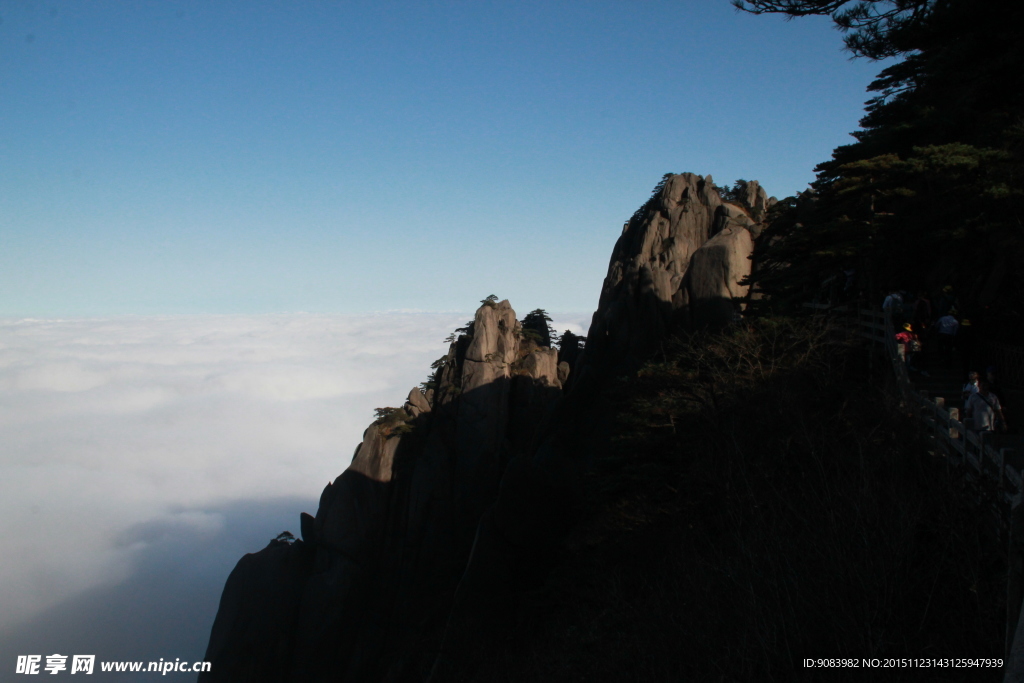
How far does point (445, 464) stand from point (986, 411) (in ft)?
98.4

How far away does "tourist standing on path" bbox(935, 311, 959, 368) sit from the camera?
15.9 m

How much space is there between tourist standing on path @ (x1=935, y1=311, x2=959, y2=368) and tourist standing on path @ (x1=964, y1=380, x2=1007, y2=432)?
561 centimetres

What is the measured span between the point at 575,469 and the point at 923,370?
14701 mm

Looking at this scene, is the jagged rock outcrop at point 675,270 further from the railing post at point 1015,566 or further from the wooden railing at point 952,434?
the railing post at point 1015,566

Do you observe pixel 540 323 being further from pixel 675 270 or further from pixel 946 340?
pixel 946 340

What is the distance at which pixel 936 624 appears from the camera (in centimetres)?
770

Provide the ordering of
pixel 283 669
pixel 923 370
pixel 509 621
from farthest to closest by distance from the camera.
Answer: pixel 283 669 < pixel 509 621 < pixel 923 370

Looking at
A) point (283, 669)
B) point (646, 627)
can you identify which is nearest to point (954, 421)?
point (646, 627)

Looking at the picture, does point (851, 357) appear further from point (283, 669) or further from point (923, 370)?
point (283, 669)

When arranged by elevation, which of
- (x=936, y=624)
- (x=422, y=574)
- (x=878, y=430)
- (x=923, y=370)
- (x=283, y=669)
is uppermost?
(x=923, y=370)

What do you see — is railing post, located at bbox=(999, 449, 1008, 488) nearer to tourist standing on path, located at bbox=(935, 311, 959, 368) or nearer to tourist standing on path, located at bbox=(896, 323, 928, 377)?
tourist standing on path, located at bbox=(896, 323, 928, 377)

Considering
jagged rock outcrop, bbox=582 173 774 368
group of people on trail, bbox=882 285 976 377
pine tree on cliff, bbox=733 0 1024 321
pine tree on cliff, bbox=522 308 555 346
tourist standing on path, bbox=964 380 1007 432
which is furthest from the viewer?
pine tree on cliff, bbox=522 308 555 346

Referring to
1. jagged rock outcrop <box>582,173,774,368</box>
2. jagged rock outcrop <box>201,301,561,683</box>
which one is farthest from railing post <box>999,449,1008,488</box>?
jagged rock outcrop <box>201,301,561,683</box>

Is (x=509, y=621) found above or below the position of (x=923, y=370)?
below
